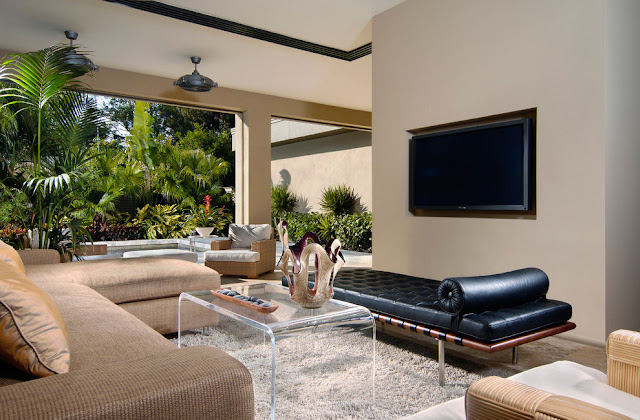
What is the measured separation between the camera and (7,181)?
397 cm

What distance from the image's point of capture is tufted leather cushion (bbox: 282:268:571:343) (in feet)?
7.88

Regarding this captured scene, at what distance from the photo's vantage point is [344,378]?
A: 2580 mm

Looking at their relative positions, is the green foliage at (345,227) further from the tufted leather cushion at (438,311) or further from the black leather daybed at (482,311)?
the black leather daybed at (482,311)

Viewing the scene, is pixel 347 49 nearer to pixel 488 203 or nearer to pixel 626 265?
pixel 488 203

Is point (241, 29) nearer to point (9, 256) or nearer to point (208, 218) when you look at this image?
point (9, 256)

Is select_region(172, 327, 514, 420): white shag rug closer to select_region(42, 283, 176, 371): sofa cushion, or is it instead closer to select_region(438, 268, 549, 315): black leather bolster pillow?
select_region(438, 268, 549, 315): black leather bolster pillow

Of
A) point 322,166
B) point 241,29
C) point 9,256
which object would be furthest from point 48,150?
point 322,166

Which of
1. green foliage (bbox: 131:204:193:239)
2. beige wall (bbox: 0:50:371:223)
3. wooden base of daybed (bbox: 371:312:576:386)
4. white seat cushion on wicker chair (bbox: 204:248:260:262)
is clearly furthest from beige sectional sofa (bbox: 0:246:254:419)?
green foliage (bbox: 131:204:193:239)

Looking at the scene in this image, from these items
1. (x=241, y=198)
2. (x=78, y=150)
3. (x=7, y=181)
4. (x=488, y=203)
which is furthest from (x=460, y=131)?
(x=241, y=198)

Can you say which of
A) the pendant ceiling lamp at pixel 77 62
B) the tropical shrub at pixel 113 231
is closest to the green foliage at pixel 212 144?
the tropical shrub at pixel 113 231

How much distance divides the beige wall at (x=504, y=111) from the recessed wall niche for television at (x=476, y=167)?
0.35 feet

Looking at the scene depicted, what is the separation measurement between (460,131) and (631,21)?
1.50 m

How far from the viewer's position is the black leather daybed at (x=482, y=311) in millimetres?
2408

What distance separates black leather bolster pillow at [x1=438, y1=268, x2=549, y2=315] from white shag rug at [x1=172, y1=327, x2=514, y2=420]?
1.37 feet
